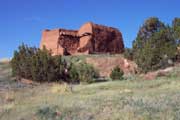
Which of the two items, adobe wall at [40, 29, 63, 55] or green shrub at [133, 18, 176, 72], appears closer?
green shrub at [133, 18, 176, 72]

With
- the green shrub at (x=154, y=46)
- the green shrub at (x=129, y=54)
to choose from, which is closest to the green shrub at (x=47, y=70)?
the green shrub at (x=154, y=46)

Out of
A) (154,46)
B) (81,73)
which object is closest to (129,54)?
(154,46)

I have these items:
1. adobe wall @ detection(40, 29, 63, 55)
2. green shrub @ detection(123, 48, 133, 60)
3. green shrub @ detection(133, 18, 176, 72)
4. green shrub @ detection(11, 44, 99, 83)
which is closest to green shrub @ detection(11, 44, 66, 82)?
green shrub @ detection(11, 44, 99, 83)

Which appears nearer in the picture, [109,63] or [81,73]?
[81,73]

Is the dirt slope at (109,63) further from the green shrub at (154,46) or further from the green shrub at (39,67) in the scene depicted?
the green shrub at (39,67)

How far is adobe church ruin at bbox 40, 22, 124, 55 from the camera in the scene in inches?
2282

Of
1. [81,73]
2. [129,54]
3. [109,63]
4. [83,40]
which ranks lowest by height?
[81,73]

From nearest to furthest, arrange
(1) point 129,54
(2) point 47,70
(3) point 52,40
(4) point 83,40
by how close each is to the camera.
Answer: (2) point 47,70 < (1) point 129,54 < (3) point 52,40 < (4) point 83,40

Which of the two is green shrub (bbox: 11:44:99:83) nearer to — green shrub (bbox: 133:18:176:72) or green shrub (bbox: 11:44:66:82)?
green shrub (bbox: 11:44:66:82)

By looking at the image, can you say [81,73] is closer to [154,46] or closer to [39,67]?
[39,67]

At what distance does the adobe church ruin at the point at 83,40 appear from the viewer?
190ft

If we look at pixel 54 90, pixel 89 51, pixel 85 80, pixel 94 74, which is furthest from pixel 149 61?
pixel 89 51

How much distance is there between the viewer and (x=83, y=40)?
59.1 m

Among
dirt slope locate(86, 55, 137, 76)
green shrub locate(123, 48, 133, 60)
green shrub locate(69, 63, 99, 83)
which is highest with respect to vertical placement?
green shrub locate(123, 48, 133, 60)
